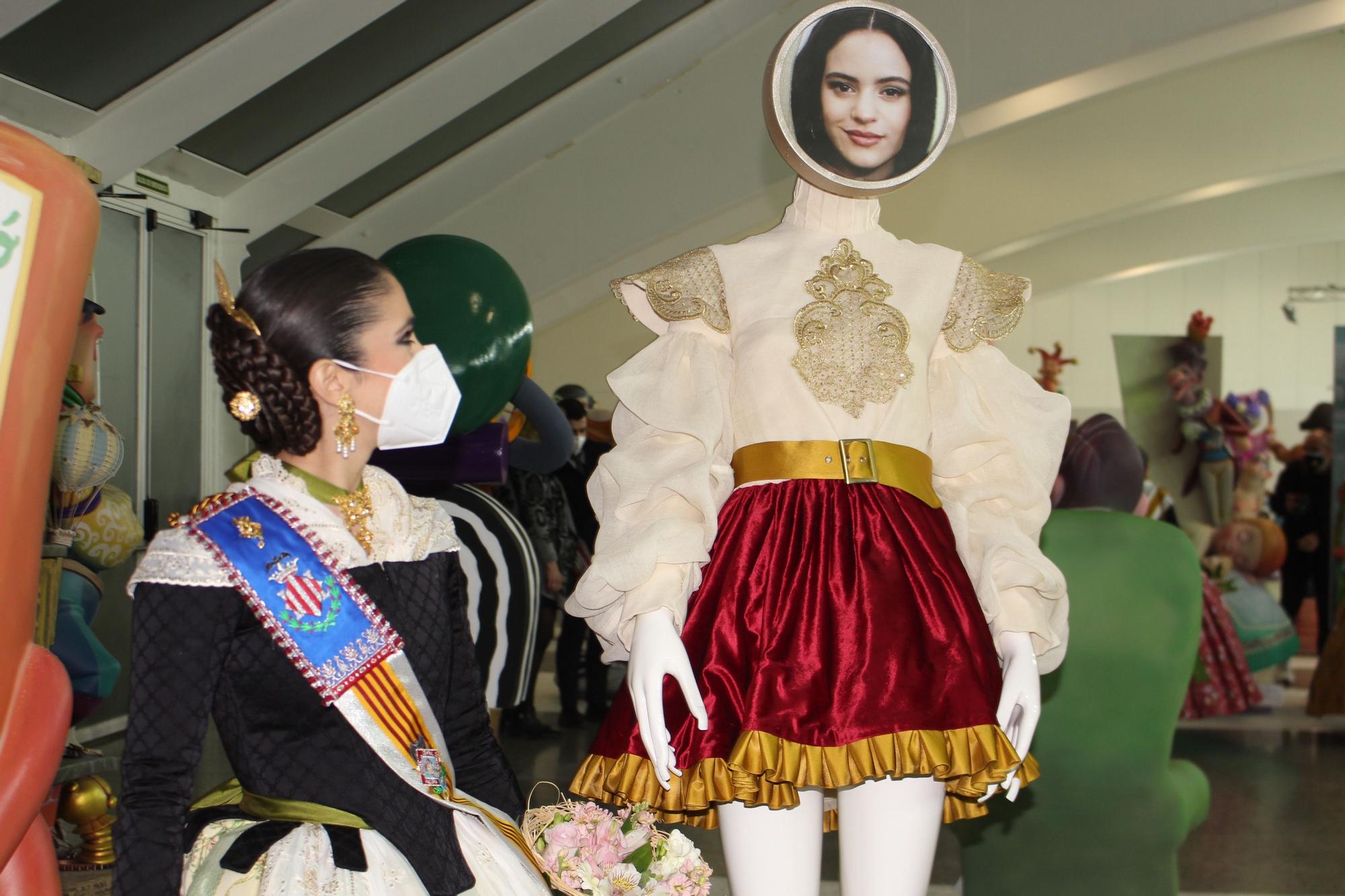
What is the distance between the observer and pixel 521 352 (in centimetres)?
301

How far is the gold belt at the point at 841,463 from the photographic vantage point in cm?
179

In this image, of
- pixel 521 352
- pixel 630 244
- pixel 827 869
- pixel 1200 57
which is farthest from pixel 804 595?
pixel 630 244

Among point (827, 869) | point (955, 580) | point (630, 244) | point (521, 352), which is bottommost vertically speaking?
point (827, 869)

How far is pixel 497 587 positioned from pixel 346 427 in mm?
1547

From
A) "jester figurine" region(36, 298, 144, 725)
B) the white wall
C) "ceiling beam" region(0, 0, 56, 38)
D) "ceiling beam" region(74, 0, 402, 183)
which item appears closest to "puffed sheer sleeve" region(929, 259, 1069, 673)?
"jester figurine" region(36, 298, 144, 725)

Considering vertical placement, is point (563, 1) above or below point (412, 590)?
above

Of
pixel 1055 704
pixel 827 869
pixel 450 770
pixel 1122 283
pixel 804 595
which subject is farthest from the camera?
pixel 1122 283

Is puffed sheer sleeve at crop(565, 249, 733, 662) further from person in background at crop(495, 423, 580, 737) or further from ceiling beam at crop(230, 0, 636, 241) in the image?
ceiling beam at crop(230, 0, 636, 241)

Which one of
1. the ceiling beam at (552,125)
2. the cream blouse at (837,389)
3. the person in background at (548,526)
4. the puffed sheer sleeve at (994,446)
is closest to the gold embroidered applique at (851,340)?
the cream blouse at (837,389)

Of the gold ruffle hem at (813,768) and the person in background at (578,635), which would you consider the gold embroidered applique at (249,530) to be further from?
the person in background at (578,635)

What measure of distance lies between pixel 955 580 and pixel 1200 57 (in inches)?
194

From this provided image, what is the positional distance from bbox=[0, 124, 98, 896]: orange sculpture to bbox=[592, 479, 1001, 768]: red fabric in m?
0.86

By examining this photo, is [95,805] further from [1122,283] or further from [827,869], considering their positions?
[1122,283]

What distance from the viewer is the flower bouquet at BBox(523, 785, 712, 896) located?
1623mm
